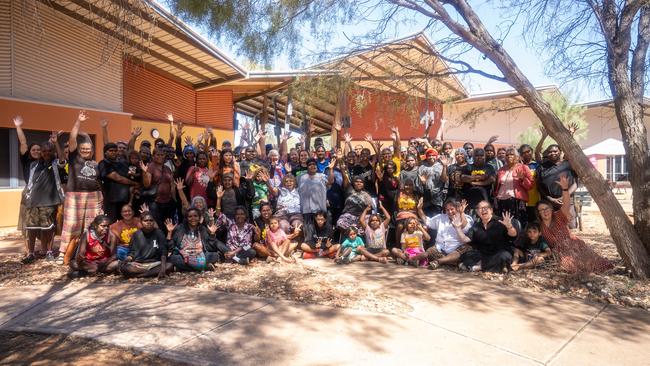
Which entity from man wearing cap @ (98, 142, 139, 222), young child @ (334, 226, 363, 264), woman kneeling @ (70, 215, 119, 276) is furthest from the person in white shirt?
man wearing cap @ (98, 142, 139, 222)

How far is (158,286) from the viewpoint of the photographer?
203 inches

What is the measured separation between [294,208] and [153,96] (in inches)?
369

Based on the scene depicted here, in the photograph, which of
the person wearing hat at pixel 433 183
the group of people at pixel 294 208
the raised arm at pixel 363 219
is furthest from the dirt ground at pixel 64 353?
the person wearing hat at pixel 433 183

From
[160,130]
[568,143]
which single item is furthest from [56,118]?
[568,143]

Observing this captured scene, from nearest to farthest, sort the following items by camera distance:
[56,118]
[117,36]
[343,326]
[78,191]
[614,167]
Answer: [343,326], [117,36], [78,191], [56,118], [614,167]

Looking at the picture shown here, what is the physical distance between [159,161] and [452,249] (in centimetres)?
425

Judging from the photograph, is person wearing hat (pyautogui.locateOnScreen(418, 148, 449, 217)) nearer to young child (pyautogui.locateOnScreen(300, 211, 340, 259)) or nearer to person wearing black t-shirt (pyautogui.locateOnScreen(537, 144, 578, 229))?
person wearing black t-shirt (pyautogui.locateOnScreen(537, 144, 578, 229))

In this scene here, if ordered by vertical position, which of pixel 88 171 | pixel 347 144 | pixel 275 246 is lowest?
pixel 275 246

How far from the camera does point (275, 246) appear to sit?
21.0ft

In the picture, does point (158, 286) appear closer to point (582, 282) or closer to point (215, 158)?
point (215, 158)

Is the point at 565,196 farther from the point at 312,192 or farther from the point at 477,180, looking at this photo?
the point at 312,192

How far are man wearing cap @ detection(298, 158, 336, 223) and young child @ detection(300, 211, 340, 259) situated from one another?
4.0 inches

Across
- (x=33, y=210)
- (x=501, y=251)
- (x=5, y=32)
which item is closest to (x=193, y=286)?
(x=33, y=210)

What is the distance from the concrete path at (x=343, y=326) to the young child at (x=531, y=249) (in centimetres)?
81
